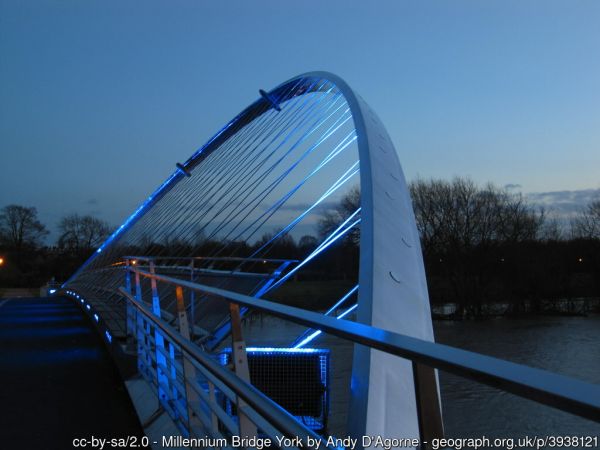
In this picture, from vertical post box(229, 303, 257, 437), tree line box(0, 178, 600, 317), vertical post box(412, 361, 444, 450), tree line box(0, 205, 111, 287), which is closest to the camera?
vertical post box(412, 361, 444, 450)

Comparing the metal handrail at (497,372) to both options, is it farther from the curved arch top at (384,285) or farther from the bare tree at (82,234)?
the bare tree at (82,234)

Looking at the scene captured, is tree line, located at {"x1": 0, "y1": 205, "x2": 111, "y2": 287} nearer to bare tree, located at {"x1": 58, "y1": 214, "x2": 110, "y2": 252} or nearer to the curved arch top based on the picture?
bare tree, located at {"x1": 58, "y1": 214, "x2": 110, "y2": 252}

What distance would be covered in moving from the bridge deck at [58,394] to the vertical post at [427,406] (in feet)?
9.00

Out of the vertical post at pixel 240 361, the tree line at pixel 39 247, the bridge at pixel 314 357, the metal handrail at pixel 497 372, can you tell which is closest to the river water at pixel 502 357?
the bridge at pixel 314 357

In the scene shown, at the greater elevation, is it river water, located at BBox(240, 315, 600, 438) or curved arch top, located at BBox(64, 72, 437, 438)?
curved arch top, located at BBox(64, 72, 437, 438)

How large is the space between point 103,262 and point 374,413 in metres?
19.1

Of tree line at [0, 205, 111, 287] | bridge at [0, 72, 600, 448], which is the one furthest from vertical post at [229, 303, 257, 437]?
tree line at [0, 205, 111, 287]

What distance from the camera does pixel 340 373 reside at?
47.5 ft

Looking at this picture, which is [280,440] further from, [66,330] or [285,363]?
[66,330]

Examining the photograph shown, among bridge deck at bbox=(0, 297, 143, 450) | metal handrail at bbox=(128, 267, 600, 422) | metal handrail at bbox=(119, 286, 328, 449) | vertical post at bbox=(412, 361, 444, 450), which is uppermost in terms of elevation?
metal handrail at bbox=(128, 267, 600, 422)

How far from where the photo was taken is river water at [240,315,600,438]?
39.0ft

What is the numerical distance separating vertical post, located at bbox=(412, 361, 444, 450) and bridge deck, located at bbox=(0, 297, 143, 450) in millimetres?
2742

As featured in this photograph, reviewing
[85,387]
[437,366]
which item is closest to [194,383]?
[437,366]

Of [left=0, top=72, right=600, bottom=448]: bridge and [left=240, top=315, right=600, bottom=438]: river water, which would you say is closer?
[left=0, top=72, right=600, bottom=448]: bridge
